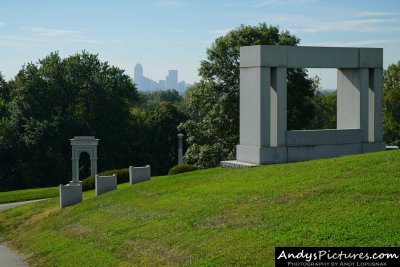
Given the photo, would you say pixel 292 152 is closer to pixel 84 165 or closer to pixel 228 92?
pixel 228 92

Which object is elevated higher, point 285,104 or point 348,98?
point 348,98

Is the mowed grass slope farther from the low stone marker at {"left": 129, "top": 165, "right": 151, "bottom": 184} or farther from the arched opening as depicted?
the arched opening

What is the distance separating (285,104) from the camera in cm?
2402

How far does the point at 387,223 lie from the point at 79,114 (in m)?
44.2

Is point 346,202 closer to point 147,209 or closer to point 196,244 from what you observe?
point 196,244

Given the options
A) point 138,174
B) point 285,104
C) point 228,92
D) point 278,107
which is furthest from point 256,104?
point 228,92

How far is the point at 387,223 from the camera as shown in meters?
12.0

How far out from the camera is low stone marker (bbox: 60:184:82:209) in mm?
25750

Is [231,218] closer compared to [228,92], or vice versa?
[231,218]

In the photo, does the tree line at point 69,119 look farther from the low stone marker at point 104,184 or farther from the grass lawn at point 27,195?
the low stone marker at point 104,184

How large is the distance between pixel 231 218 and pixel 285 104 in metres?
9.71

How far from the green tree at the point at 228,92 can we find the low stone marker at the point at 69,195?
15415 mm

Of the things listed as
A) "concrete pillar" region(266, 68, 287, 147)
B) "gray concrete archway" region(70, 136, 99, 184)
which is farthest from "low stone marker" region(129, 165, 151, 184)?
"gray concrete archway" region(70, 136, 99, 184)

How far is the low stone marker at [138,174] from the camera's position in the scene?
26906 millimetres
